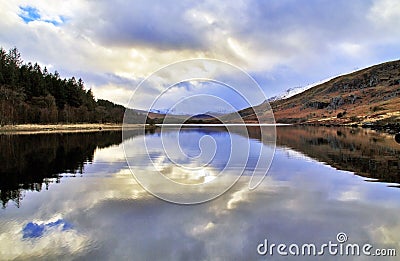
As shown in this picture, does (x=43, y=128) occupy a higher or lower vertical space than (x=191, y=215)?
higher

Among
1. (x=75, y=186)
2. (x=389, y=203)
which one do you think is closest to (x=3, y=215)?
(x=75, y=186)

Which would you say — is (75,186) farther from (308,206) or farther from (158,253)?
(308,206)

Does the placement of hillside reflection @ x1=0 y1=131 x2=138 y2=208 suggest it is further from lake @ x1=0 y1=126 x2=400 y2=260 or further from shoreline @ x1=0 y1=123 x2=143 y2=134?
shoreline @ x1=0 y1=123 x2=143 y2=134

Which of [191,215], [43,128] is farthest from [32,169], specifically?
[43,128]

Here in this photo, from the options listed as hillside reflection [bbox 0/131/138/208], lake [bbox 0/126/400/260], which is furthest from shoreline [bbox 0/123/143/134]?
lake [bbox 0/126/400/260]

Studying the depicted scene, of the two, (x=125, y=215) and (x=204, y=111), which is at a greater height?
(x=204, y=111)

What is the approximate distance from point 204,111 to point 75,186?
7916 millimetres

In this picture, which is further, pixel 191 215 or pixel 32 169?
pixel 32 169

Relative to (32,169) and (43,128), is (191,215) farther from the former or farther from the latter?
(43,128)

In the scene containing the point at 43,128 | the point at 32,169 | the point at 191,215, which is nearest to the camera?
the point at 191,215

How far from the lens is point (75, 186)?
1744 cm

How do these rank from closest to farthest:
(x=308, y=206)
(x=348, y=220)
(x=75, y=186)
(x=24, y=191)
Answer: (x=348, y=220) < (x=308, y=206) < (x=24, y=191) < (x=75, y=186)

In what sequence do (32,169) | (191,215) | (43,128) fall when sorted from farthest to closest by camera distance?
(43,128) → (32,169) → (191,215)

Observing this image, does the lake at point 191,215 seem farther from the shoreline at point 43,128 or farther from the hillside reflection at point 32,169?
the shoreline at point 43,128
